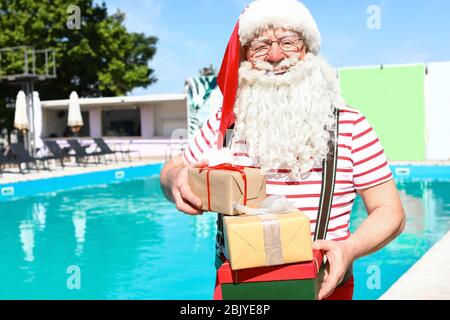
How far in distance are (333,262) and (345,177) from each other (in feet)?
1.00

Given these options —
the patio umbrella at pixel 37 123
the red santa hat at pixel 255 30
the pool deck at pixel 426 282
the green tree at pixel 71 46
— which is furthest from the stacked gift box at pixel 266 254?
the green tree at pixel 71 46

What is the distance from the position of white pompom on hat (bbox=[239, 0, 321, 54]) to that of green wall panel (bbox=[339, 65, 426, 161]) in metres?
15.8

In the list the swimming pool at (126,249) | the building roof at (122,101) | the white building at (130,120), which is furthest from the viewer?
the white building at (130,120)

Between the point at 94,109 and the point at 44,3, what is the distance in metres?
5.97

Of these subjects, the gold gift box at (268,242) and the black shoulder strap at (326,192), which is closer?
the gold gift box at (268,242)

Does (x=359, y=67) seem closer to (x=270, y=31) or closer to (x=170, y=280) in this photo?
(x=170, y=280)

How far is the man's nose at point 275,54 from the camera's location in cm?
158

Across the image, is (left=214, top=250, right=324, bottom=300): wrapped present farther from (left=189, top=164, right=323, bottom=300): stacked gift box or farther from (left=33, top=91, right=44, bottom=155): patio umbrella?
(left=33, top=91, right=44, bottom=155): patio umbrella

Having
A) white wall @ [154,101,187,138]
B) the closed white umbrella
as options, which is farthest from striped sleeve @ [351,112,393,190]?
white wall @ [154,101,187,138]

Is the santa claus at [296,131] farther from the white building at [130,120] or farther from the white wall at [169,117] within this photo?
the white wall at [169,117]

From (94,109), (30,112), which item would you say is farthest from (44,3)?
(30,112)

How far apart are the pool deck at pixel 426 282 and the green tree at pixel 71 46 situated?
23.0m

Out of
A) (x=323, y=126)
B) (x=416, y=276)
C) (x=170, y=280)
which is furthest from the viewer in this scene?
(x=170, y=280)
